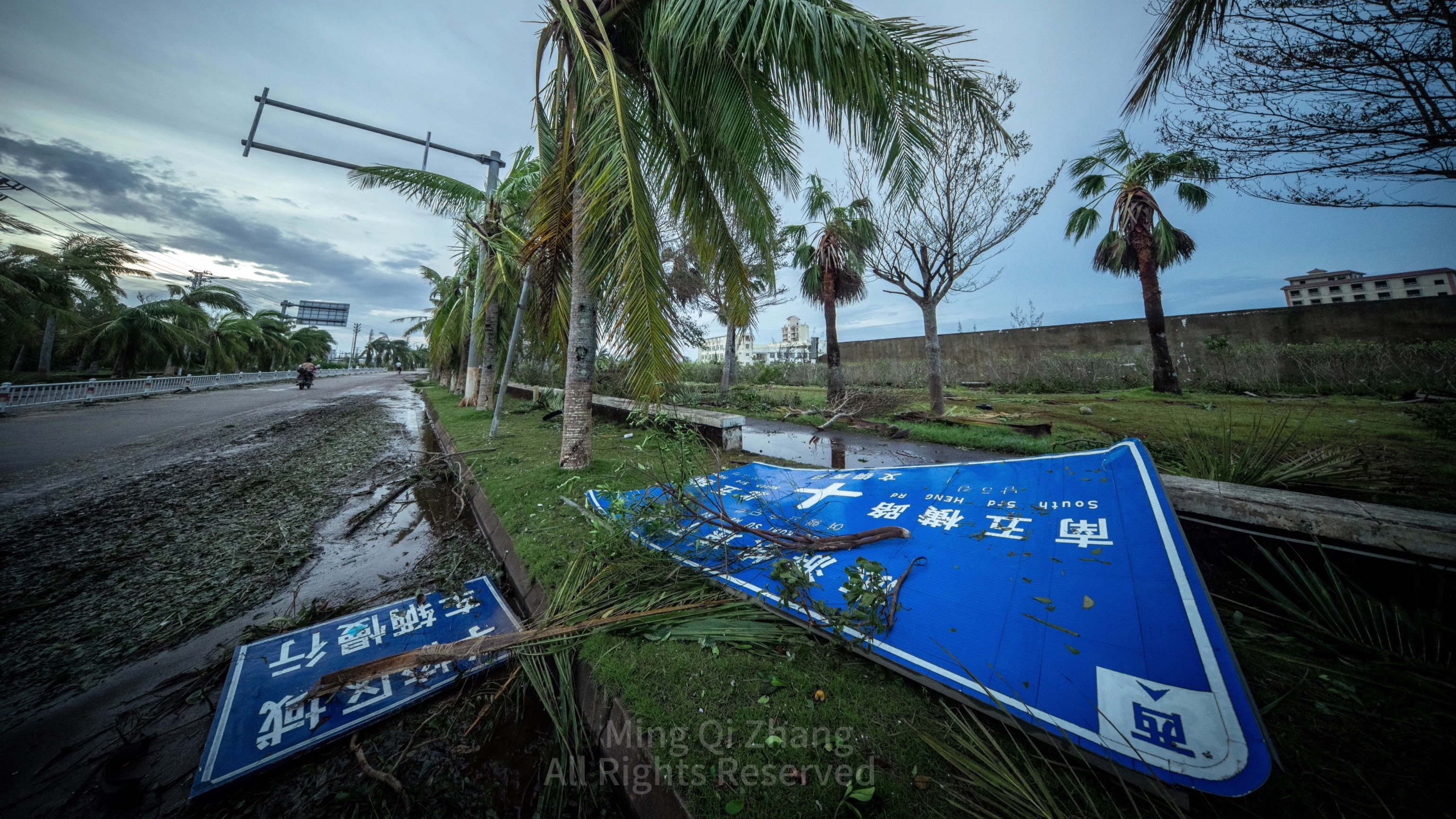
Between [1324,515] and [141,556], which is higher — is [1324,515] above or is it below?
above

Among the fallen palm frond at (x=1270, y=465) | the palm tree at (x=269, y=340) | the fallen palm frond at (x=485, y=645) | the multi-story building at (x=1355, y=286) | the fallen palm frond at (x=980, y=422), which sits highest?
the multi-story building at (x=1355, y=286)

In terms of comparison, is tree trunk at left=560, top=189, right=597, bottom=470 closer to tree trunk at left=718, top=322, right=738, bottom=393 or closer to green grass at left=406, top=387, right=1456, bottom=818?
green grass at left=406, top=387, right=1456, bottom=818

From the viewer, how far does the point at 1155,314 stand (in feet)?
40.4

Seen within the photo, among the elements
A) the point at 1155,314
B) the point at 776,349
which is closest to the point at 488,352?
the point at 1155,314

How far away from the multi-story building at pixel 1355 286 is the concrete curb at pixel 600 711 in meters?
59.7

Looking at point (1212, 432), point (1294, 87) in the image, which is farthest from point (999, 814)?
point (1212, 432)

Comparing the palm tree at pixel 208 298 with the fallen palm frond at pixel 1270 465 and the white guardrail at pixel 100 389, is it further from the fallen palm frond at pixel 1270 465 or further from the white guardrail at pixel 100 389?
the fallen palm frond at pixel 1270 465

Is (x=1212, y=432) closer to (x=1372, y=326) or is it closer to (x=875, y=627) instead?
(x=875, y=627)

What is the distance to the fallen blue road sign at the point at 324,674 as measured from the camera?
1.76 metres

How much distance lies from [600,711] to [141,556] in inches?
175

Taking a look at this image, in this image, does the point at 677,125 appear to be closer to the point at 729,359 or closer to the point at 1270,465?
the point at 1270,465

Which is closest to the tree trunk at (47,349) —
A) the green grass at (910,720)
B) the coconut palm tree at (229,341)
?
the coconut palm tree at (229,341)

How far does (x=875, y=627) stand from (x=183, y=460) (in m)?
10.3

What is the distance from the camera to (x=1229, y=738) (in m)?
1.34
